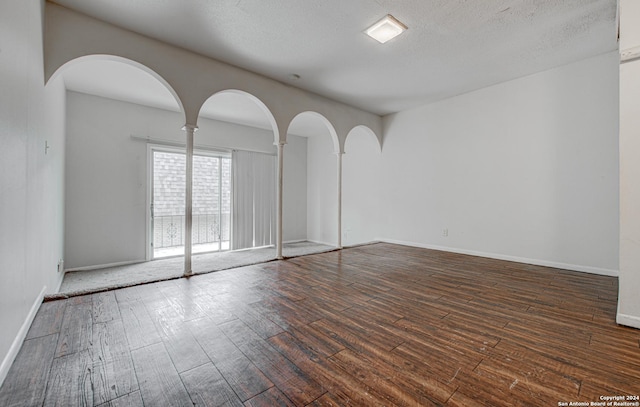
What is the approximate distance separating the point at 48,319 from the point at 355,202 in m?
5.67

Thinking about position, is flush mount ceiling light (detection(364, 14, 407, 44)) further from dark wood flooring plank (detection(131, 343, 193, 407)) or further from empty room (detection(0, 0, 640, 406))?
dark wood flooring plank (detection(131, 343, 193, 407))

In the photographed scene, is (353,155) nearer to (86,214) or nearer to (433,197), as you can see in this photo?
(433,197)

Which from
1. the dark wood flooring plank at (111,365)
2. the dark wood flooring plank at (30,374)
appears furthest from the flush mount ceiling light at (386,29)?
the dark wood flooring plank at (30,374)

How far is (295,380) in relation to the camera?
4.65 ft

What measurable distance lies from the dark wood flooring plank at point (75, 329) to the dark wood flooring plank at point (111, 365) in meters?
0.05

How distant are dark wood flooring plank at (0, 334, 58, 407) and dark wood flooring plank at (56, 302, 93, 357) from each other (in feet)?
0.16

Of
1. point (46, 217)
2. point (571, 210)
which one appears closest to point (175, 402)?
point (46, 217)

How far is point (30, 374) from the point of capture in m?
1.46

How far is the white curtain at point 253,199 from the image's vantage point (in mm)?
6551

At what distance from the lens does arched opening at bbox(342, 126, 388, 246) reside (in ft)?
20.3


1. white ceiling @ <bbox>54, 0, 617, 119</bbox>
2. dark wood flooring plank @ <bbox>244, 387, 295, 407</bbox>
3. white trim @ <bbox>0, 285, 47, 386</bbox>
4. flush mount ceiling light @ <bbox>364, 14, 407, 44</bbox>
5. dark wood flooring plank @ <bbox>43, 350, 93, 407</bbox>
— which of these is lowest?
dark wood flooring plank @ <bbox>43, 350, 93, 407</bbox>

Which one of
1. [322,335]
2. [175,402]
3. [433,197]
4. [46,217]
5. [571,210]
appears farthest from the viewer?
[433,197]

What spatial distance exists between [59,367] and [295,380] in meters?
1.37

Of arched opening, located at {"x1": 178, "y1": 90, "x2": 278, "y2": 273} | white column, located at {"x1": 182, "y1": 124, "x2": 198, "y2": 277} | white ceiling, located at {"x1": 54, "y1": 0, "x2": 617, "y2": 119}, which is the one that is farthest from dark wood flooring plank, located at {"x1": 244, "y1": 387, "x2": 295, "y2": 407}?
arched opening, located at {"x1": 178, "y1": 90, "x2": 278, "y2": 273}
